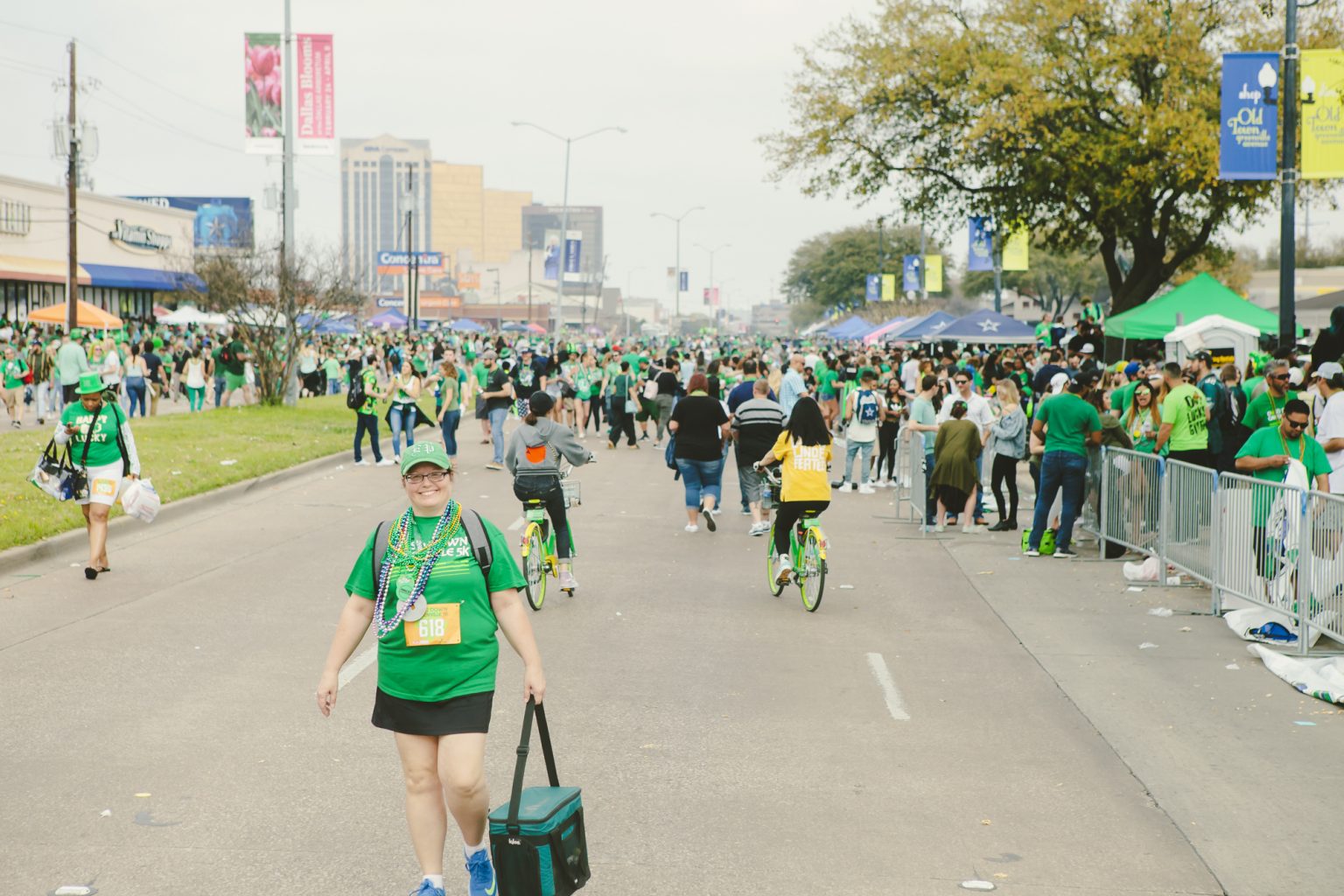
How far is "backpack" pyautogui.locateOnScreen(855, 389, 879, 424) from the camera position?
19.7m

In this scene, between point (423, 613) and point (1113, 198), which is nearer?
point (423, 613)

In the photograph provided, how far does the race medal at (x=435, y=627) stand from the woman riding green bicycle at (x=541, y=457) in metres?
6.64

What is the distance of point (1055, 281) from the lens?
103m

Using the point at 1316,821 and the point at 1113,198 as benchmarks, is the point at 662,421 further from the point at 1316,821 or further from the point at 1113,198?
the point at 1316,821

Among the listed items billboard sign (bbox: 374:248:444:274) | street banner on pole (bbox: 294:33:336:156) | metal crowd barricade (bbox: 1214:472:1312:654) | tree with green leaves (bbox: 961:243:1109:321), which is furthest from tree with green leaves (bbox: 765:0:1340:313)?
billboard sign (bbox: 374:248:444:274)

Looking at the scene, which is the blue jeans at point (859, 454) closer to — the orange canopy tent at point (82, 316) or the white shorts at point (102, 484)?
the white shorts at point (102, 484)

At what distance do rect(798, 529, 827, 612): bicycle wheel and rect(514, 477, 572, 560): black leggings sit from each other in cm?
191

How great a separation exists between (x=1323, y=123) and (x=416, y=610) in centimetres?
1507

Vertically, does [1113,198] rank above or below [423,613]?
above

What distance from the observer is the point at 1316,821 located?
20.9 ft

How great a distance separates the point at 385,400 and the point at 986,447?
908cm

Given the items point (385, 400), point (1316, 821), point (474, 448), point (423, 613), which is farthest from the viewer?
point (474, 448)

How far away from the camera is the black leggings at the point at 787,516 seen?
38.8 feet

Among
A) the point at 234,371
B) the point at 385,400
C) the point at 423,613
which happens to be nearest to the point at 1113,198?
the point at 385,400
